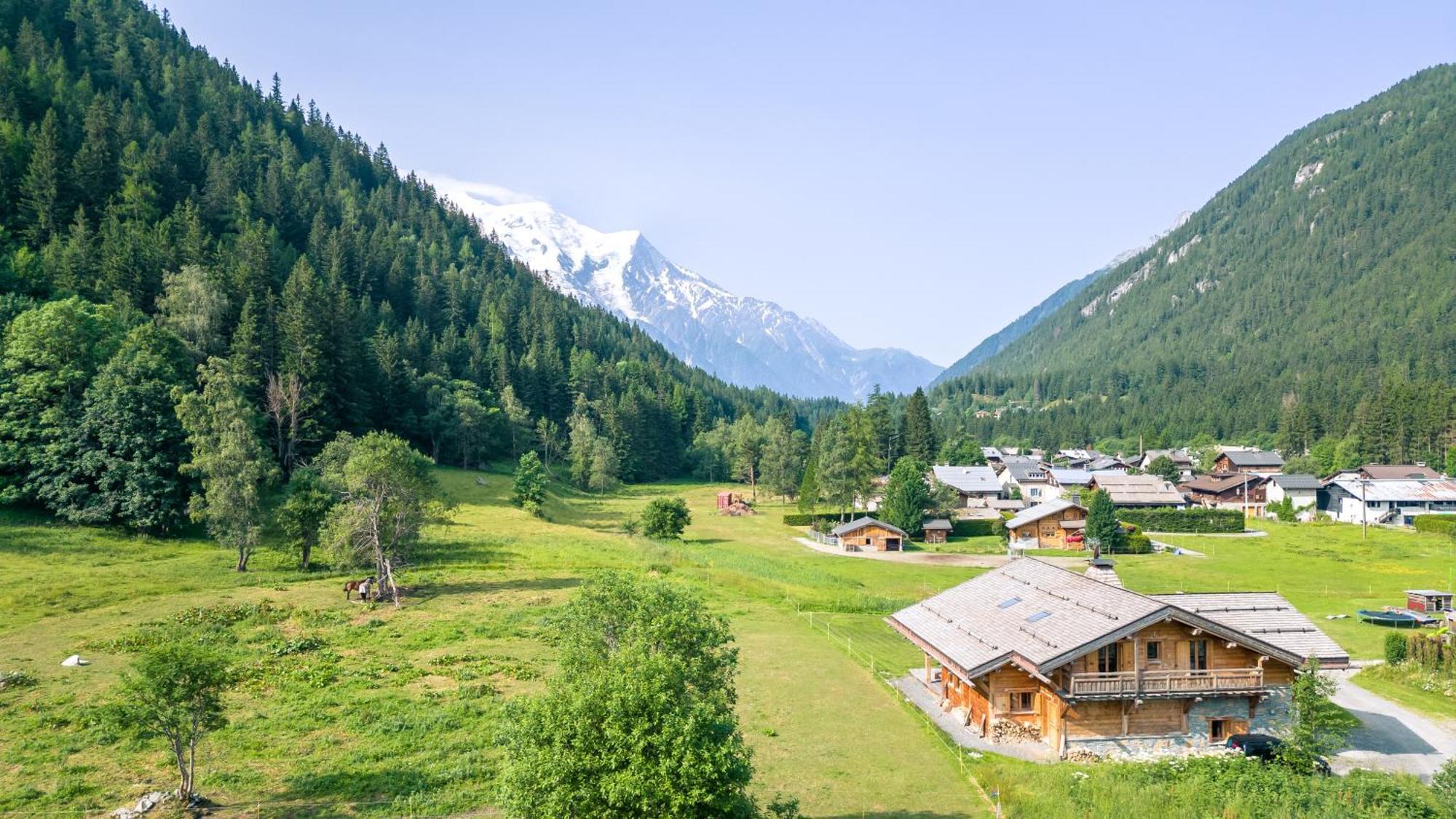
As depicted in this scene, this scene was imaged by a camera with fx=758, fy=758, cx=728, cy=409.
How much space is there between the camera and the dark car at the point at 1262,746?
88.0 ft

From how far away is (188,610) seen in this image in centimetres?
3969

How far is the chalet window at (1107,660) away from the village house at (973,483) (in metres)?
92.2

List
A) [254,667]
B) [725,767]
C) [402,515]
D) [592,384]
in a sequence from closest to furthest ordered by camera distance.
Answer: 1. [725,767]
2. [254,667]
3. [402,515]
4. [592,384]

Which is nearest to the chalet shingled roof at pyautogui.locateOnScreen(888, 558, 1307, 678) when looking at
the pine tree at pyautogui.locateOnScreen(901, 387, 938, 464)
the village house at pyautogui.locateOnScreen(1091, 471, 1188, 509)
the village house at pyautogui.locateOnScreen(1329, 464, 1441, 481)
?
the village house at pyautogui.locateOnScreen(1091, 471, 1188, 509)

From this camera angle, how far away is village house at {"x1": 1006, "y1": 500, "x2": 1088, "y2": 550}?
308 ft

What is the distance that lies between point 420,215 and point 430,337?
2971 inches

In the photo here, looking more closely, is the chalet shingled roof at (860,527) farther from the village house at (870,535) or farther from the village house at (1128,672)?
the village house at (1128,672)

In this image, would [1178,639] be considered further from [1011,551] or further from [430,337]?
[430,337]

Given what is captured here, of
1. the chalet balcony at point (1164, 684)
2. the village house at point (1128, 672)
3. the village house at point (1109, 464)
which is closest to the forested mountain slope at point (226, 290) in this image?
the village house at point (1128, 672)

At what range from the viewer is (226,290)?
85.6 metres

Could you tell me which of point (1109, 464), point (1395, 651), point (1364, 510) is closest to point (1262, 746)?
point (1395, 651)

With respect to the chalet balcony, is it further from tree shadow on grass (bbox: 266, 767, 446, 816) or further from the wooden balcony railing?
tree shadow on grass (bbox: 266, 767, 446, 816)

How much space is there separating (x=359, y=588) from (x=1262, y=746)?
1848 inches

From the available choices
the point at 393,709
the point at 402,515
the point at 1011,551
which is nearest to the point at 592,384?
the point at 1011,551
